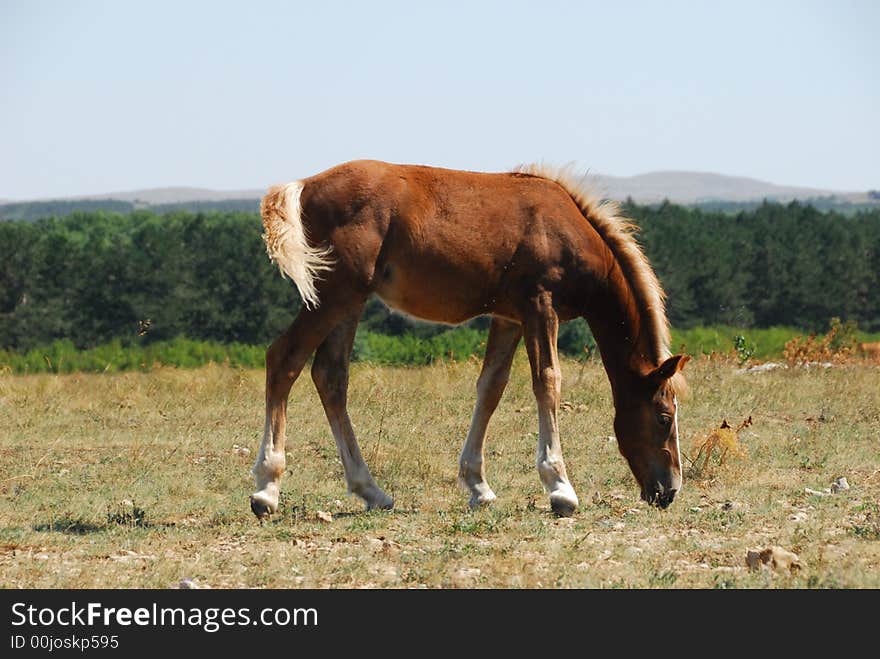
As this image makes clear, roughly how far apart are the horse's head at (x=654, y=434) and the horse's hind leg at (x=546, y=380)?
544 millimetres

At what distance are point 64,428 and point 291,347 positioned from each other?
462 centimetres

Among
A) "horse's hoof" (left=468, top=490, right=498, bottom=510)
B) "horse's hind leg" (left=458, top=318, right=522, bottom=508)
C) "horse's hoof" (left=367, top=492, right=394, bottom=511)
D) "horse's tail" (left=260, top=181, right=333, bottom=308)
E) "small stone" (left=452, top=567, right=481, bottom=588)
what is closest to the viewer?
"small stone" (left=452, top=567, right=481, bottom=588)

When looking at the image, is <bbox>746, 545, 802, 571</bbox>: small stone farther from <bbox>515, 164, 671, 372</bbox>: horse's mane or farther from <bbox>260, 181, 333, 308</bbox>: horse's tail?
<bbox>260, 181, 333, 308</bbox>: horse's tail

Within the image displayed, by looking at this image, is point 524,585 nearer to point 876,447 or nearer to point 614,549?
point 614,549

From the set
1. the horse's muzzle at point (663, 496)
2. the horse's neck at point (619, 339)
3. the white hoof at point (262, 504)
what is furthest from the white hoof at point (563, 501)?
the white hoof at point (262, 504)

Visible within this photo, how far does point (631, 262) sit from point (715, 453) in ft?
6.77

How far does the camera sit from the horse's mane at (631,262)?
8297 millimetres

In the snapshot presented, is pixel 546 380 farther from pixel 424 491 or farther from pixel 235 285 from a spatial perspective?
pixel 235 285

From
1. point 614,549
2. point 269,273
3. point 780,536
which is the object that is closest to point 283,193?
point 614,549

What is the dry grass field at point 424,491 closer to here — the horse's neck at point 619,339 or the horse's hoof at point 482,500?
the horse's hoof at point 482,500

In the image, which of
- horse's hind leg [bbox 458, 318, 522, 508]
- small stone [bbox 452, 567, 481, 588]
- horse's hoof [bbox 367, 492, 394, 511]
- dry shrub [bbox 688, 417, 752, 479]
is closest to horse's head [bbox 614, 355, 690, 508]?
horse's hind leg [bbox 458, 318, 522, 508]

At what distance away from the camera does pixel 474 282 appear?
26.6ft

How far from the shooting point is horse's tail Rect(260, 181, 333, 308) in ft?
25.2

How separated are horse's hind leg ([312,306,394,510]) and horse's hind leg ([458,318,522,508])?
0.60 meters
